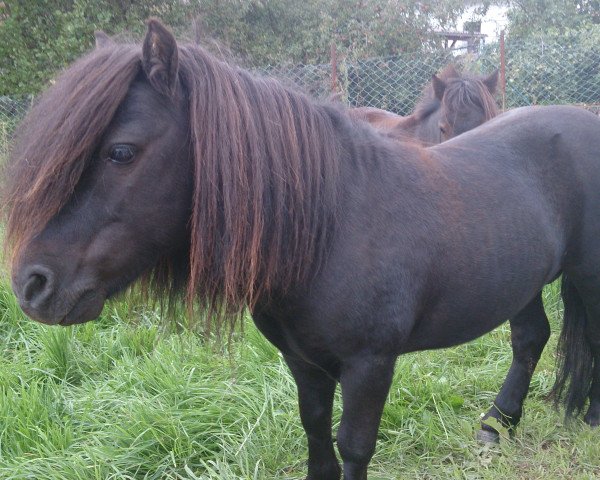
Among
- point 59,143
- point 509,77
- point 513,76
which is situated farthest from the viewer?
point 509,77

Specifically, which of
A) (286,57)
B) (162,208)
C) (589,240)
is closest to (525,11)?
(286,57)

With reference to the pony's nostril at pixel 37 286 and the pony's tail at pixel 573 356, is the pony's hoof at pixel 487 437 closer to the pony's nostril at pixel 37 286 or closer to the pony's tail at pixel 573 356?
the pony's tail at pixel 573 356

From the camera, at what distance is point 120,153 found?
1.53 m

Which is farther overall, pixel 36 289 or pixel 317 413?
pixel 317 413

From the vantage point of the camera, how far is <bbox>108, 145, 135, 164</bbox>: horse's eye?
1.53 m

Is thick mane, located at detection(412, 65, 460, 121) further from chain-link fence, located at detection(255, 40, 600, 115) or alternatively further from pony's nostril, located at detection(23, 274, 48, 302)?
pony's nostril, located at detection(23, 274, 48, 302)

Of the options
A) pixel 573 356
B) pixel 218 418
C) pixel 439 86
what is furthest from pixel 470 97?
pixel 218 418

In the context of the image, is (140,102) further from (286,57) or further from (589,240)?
(286,57)

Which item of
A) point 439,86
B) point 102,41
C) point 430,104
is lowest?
point 430,104

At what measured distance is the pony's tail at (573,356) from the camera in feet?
9.64

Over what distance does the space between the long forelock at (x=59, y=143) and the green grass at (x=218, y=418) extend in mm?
735

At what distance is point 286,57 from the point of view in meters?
17.0

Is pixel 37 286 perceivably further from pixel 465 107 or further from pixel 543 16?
pixel 543 16

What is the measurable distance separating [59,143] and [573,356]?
2.63 meters
